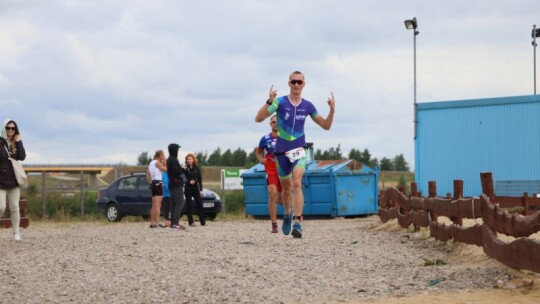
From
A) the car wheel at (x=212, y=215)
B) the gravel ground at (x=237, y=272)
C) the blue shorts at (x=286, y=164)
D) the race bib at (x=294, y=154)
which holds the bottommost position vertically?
the gravel ground at (x=237, y=272)

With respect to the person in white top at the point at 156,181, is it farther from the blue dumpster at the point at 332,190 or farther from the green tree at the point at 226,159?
the green tree at the point at 226,159

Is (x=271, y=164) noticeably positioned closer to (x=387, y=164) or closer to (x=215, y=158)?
(x=387, y=164)

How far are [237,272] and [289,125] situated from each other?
3416mm

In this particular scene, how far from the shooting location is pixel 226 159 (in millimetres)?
90188

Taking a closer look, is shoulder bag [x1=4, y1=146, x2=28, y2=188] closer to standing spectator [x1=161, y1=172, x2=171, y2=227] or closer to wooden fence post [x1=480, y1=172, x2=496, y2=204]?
standing spectator [x1=161, y1=172, x2=171, y2=227]

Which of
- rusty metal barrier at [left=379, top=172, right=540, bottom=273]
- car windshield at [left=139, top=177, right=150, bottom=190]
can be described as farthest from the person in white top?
car windshield at [left=139, top=177, right=150, bottom=190]

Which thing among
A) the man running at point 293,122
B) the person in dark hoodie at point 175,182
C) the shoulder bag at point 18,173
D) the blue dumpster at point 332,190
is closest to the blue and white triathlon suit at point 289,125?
the man running at point 293,122

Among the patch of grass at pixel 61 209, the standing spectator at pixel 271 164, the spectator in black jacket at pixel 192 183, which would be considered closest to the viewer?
the standing spectator at pixel 271 164

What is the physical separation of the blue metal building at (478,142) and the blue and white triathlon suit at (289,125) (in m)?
21.7

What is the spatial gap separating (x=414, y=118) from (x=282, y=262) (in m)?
26.5

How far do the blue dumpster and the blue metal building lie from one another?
6.40 m

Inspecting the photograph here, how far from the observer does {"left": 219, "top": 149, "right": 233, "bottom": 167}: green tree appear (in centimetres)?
8945

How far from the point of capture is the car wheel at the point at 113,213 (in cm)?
2997

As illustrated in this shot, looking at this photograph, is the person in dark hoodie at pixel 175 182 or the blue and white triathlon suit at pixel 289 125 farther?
the person in dark hoodie at pixel 175 182
